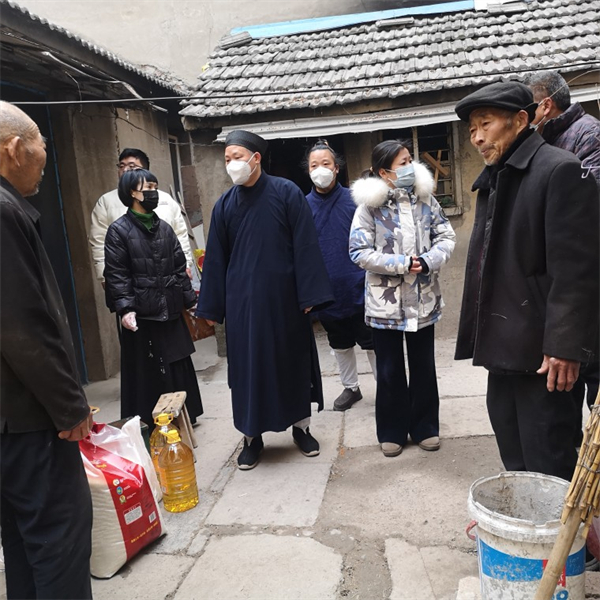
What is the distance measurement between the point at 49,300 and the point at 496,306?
1680mm

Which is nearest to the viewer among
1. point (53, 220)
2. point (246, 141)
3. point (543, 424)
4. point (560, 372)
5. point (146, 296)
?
point (560, 372)

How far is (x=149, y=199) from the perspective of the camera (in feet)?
12.8

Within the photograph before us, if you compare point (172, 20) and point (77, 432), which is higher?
point (172, 20)

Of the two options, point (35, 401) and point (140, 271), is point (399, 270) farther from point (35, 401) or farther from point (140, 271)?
point (35, 401)

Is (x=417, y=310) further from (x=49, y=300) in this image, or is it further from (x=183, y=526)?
(x=49, y=300)

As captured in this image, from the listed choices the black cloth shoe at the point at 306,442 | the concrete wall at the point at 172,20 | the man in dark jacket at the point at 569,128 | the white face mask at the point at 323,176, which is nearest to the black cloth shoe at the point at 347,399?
the black cloth shoe at the point at 306,442

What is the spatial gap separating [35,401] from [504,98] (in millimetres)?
2009

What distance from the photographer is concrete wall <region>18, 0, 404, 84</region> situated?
940cm

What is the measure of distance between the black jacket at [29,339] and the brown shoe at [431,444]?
2.37 m

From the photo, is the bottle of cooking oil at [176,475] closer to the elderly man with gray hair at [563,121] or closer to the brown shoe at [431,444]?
the brown shoe at [431,444]

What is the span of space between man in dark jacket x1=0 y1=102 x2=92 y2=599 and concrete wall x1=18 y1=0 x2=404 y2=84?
27.8ft

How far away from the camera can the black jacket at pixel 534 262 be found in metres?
2.02

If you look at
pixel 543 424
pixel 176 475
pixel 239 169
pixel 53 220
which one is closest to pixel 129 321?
pixel 176 475

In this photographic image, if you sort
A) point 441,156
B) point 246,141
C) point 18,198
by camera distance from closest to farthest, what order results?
A: point 18,198 → point 246,141 → point 441,156
